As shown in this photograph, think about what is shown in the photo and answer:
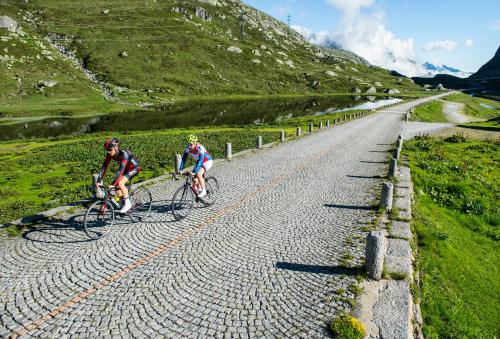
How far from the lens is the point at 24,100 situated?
309 feet

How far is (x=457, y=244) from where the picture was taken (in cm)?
1273

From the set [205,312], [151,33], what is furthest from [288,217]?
[151,33]

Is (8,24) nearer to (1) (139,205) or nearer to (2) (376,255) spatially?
(1) (139,205)

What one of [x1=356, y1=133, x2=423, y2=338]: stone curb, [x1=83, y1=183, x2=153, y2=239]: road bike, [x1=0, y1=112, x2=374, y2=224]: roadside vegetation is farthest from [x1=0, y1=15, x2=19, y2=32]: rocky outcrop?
[x1=356, y1=133, x2=423, y2=338]: stone curb

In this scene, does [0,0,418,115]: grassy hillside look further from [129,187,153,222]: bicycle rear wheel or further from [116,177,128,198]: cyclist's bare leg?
[116,177,128,198]: cyclist's bare leg

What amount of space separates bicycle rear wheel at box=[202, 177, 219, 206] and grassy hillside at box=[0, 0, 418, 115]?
81472 millimetres

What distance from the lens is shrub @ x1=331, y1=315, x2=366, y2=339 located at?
6.82m

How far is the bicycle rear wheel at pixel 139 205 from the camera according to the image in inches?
525

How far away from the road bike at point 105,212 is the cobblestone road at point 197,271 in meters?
0.36

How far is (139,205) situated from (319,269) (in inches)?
308

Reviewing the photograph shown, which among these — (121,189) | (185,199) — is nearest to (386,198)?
(185,199)

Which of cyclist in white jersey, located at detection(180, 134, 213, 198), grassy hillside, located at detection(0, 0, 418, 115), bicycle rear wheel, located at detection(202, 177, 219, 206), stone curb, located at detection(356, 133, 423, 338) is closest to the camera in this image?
stone curb, located at detection(356, 133, 423, 338)

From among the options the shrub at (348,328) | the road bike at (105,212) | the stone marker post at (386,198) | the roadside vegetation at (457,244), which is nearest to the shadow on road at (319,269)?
the roadside vegetation at (457,244)

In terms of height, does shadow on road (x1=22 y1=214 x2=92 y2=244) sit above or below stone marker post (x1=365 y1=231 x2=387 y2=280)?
below
